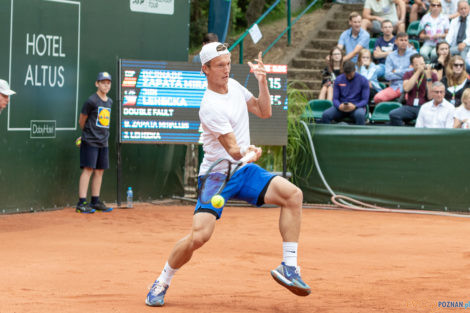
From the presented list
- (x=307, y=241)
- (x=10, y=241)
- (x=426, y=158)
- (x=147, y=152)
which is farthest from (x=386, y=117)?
(x=10, y=241)

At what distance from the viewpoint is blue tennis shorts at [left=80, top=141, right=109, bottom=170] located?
455 inches

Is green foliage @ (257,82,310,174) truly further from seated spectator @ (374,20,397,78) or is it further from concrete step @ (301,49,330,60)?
concrete step @ (301,49,330,60)

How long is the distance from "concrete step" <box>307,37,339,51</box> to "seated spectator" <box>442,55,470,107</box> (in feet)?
17.3

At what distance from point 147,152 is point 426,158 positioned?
483 cm

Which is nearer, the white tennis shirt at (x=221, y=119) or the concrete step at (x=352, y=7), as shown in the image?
the white tennis shirt at (x=221, y=119)

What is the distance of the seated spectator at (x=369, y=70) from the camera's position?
15031mm

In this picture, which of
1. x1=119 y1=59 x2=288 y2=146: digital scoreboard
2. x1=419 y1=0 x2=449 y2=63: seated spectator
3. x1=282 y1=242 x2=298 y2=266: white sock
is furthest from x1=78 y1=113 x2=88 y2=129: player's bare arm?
x1=419 y1=0 x2=449 y2=63: seated spectator

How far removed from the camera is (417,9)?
688 inches

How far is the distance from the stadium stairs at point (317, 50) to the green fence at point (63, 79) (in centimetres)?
440

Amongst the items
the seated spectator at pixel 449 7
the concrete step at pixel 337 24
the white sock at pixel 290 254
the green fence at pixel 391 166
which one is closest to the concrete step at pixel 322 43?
the concrete step at pixel 337 24

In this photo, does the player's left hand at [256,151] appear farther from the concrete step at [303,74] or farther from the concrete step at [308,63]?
the concrete step at [308,63]

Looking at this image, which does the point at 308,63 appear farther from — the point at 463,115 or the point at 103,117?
the point at 103,117

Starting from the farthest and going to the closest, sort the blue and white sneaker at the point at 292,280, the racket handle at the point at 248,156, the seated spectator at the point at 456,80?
the seated spectator at the point at 456,80 < the blue and white sneaker at the point at 292,280 < the racket handle at the point at 248,156

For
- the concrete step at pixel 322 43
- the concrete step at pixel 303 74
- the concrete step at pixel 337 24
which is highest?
the concrete step at pixel 337 24
